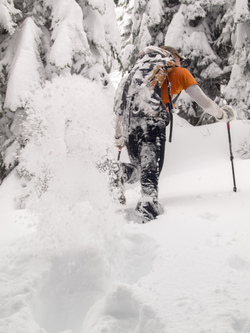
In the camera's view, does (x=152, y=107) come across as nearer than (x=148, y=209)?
No

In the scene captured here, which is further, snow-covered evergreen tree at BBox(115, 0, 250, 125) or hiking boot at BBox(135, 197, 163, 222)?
snow-covered evergreen tree at BBox(115, 0, 250, 125)

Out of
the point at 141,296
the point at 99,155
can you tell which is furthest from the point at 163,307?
the point at 99,155

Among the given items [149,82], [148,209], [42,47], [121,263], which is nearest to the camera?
[121,263]

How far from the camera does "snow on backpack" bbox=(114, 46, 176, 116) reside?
11.0ft

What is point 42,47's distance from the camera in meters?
6.67

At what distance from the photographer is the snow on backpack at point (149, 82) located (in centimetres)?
334

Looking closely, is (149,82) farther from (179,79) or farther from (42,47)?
(42,47)

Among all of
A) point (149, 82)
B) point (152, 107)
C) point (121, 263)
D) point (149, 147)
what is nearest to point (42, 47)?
point (149, 82)

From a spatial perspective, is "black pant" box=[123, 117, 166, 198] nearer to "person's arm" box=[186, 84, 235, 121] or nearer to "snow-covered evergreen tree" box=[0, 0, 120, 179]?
"person's arm" box=[186, 84, 235, 121]

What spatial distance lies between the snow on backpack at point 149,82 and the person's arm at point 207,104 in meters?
0.34

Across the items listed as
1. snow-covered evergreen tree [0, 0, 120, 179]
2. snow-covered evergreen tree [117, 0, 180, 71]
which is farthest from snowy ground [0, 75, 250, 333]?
snow-covered evergreen tree [117, 0, 180, 71]

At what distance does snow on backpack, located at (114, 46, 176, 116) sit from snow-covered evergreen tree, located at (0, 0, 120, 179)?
305 centimetres

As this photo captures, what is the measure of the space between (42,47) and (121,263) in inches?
226

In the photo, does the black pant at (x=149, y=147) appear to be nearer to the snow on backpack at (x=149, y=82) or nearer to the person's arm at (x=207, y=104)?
the snow on backpack at (x=149, y=82)
